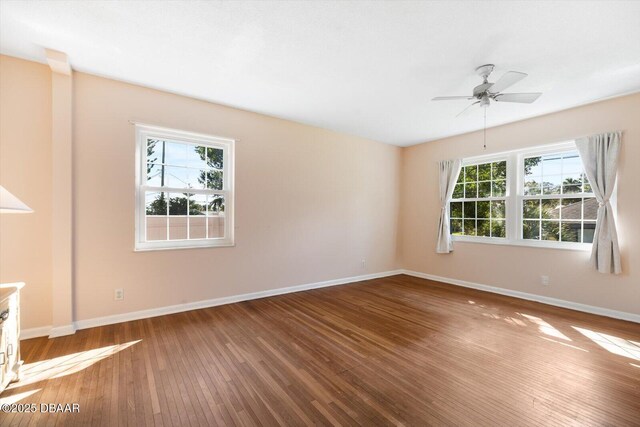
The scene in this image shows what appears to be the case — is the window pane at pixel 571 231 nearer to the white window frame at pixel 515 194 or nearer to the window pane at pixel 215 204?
the white window frame at pixel 515 194

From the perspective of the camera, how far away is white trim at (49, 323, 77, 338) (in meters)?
2.67

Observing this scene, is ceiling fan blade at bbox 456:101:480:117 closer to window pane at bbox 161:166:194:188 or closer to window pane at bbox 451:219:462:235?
window pane at bbox 451:219:462:235

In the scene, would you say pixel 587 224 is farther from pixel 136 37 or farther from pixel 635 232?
pixel 136 37

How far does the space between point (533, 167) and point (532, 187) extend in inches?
12.5

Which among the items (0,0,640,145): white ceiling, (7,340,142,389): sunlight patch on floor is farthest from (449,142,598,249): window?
(7,340,142,389): sunlight patch on floor

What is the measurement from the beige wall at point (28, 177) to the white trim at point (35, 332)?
0.04 meters

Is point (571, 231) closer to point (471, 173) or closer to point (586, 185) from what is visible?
point (586, 185)

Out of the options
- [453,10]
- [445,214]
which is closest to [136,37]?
[453,10]

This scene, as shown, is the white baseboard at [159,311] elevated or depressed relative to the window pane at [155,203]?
depressed

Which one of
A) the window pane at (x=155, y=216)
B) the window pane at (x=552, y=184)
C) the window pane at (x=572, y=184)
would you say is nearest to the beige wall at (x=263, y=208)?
the window pane at (x=155, y=216)

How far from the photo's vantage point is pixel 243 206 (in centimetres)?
392

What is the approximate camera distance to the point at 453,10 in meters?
1.95

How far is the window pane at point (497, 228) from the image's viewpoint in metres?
4.49

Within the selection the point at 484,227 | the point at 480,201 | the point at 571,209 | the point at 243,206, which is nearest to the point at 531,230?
the point at 571,209
